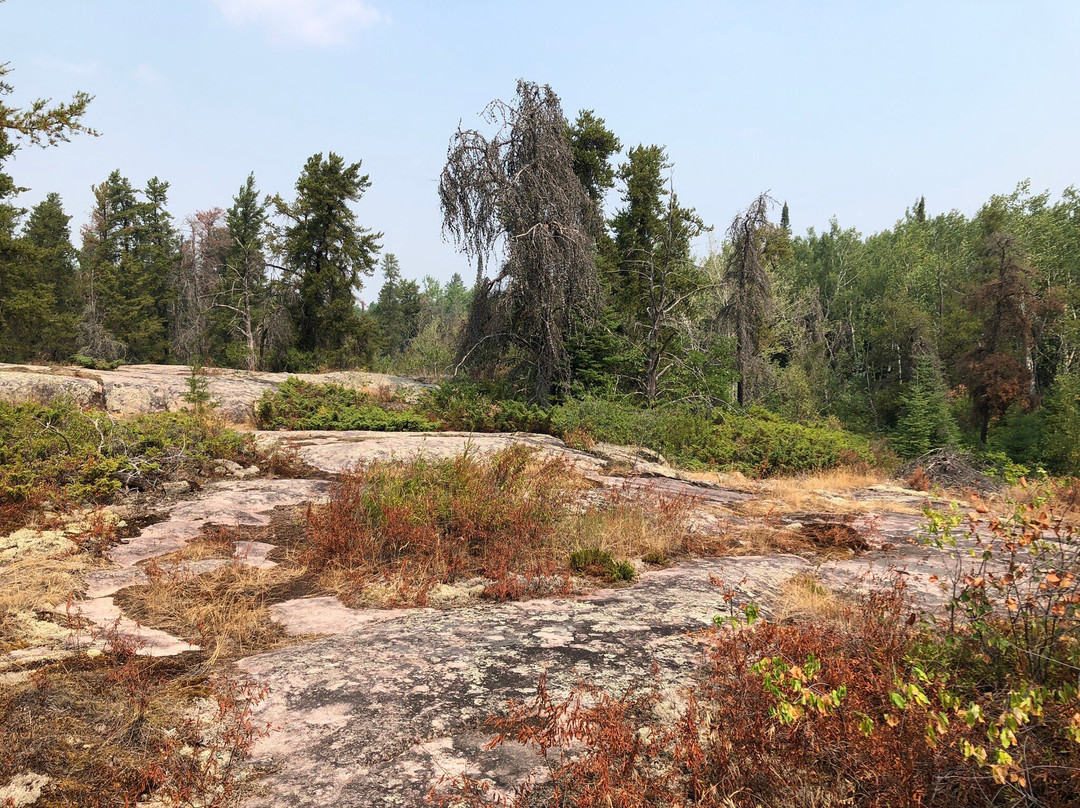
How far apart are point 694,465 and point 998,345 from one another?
2388 cm

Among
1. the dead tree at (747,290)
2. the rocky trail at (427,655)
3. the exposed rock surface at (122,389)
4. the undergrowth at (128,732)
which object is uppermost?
the dead tree at (747,290)

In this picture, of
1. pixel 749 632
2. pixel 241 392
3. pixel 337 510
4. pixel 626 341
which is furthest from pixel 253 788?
pixel 626 341

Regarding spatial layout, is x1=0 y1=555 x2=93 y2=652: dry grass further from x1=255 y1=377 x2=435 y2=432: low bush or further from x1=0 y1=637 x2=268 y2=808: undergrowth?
x1=255 y1=377 x2=435 y2=432: low bush

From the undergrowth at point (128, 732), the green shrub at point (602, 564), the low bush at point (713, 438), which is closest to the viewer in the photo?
the undergrowth at point (128, 732)

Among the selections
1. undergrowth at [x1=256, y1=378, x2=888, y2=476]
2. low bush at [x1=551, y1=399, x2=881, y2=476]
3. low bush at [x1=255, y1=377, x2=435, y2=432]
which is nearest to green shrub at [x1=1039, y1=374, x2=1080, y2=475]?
undergrowth at [x1=256, y1=378, x2=888, y2=476]

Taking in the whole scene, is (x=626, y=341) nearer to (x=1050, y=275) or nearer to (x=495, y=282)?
(x=495, y=282)

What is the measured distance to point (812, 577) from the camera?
4.57m

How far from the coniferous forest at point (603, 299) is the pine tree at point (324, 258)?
109 millimetres

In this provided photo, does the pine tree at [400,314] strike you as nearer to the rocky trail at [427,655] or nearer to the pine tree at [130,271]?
the pine tree at [130,271]

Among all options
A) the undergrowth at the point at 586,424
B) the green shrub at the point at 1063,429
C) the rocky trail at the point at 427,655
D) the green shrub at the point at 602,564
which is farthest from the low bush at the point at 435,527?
the green shrub at the point at 1063,429

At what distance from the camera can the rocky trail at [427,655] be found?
2.20 meters

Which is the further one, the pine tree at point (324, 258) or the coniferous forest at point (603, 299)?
the pine tree at point (324, 258)

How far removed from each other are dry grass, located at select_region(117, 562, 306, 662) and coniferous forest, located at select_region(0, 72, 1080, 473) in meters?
10.3

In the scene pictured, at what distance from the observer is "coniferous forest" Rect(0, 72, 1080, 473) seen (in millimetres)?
15242
